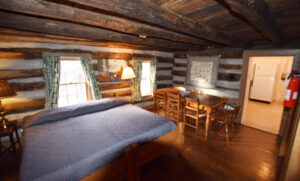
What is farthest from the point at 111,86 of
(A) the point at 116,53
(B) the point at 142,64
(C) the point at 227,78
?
(C) the point at 227,78

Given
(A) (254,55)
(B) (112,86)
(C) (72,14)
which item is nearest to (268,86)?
(A) (254,55)

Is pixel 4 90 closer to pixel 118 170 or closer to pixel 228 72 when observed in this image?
pixel 118 170

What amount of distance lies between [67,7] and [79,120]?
1.97 metres

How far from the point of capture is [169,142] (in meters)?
2.49

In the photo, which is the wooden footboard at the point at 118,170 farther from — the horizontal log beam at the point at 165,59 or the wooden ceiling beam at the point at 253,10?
the horizontal log beam at the point at 165,59

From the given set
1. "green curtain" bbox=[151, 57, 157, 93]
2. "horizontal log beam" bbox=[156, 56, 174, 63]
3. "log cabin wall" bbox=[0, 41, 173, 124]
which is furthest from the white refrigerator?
"log cabin wall" bbox=[0, 41, 173, 124]

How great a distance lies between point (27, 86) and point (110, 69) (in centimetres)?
202

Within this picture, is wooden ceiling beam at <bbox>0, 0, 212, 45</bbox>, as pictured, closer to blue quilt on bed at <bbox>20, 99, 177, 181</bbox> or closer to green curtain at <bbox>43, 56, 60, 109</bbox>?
blue quilt on bed at <bbox>20, 99, 177, 181</bbox>

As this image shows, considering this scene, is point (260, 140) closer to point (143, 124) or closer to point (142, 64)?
point (143, 124)

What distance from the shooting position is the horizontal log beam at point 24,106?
2.87 m

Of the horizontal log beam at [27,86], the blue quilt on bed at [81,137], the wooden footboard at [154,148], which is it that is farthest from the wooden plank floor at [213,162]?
Result: the horizontal log beam at [27,86]

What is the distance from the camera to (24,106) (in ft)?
9.94

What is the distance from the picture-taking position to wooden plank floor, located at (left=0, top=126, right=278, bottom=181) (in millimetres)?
2299

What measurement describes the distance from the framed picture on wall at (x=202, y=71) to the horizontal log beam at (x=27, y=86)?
4651 mm
